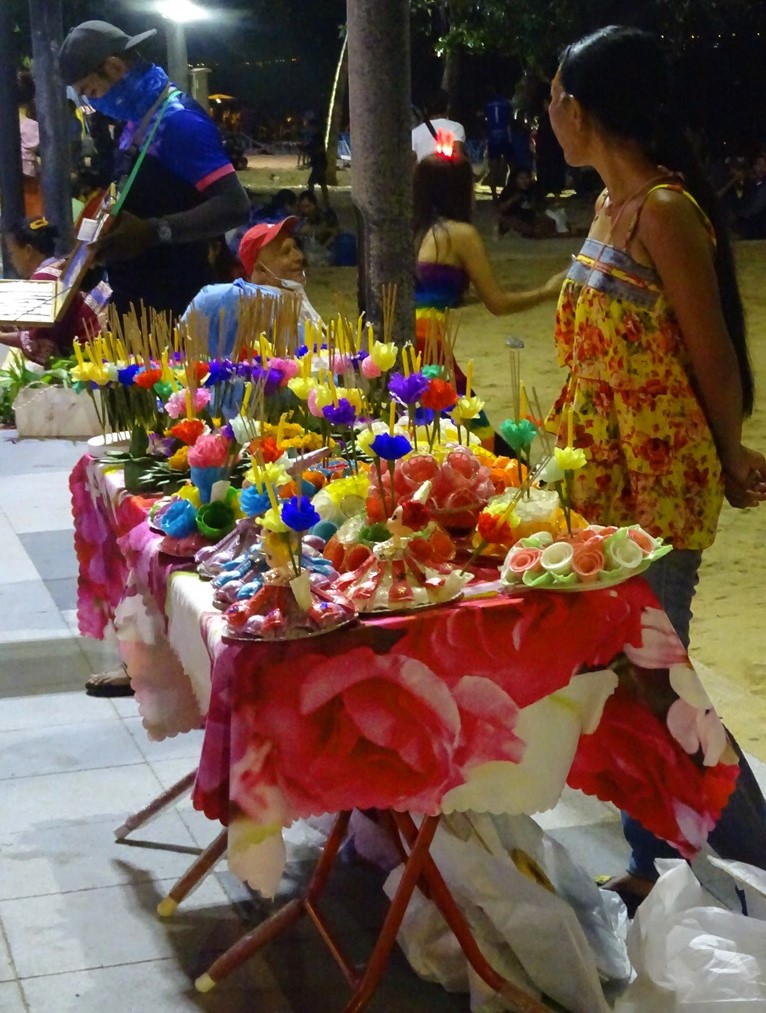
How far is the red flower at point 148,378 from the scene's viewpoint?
360 cm

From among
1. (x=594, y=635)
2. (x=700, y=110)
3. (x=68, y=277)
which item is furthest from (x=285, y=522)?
(x=700, y=110)

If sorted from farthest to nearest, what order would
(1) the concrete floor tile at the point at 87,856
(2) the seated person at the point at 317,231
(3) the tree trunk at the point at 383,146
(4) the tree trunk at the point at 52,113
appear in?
(2) the seated person at the point at 317,231 < (4) the tree trunk at the point at 52,113 < (3) the tree trunk at the point at 383,146 < (1) the concrete floor tile at the point at 87,856

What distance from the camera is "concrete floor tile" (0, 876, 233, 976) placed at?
9.80 ft

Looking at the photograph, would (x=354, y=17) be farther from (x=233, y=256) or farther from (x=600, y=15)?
(x=600, y=15)

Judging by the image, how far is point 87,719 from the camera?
169 inches

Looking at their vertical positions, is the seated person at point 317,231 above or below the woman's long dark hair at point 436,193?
below

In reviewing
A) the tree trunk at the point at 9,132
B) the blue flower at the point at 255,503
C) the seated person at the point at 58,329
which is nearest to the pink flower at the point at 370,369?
the blue flower at the point at 255,503

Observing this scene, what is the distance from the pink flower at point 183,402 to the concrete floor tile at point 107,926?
1.07 metres

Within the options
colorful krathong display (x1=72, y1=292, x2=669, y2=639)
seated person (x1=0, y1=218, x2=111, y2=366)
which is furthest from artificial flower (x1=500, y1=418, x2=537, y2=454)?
seated person (x1=0, y1=218, x2=111, y2=366)

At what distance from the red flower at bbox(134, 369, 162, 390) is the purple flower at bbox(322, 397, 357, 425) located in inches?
30.7

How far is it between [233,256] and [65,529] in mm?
1324

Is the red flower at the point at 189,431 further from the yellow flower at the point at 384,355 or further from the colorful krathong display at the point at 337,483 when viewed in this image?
the yellow flower at the point at 384,355

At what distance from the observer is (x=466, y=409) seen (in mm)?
3053

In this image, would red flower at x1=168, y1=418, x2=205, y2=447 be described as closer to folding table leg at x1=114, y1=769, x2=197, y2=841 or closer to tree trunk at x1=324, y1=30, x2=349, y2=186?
folding table leg at x1=114, y1=769, x2=197, y2=841
